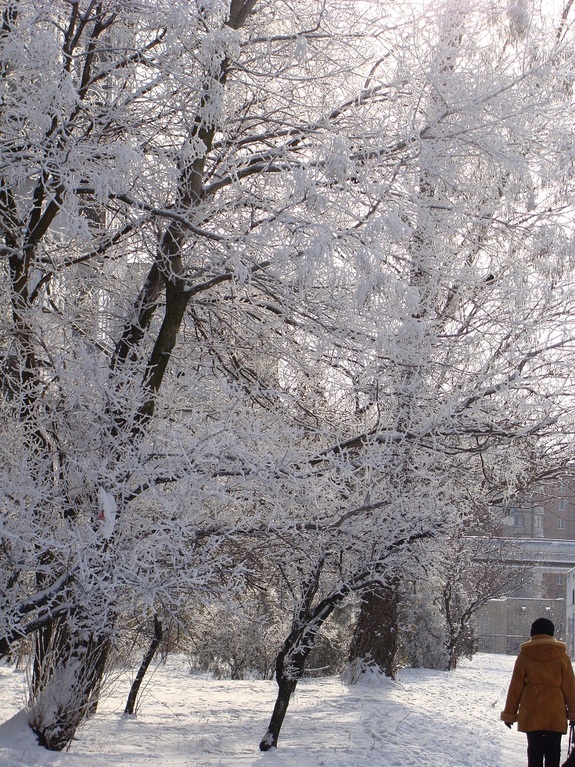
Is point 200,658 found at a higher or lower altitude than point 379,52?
lower

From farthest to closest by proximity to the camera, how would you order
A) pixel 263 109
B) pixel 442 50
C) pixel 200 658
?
pixel 200 658 → pixel 263 109 → pixel 442 50

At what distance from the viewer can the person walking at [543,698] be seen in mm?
6012

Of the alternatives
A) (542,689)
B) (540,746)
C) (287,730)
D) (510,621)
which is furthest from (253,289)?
(510,621)

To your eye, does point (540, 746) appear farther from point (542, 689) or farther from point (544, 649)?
point (544, 649)

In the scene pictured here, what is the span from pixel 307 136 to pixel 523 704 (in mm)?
4419

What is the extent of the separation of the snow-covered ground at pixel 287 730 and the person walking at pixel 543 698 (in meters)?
1.73

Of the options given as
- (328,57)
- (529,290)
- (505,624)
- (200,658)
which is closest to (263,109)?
(328,57)

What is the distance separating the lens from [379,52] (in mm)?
7316

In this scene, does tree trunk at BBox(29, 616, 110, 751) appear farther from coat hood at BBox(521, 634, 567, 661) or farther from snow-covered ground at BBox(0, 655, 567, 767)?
coat hood at BBox(521, 634, 567, 661)

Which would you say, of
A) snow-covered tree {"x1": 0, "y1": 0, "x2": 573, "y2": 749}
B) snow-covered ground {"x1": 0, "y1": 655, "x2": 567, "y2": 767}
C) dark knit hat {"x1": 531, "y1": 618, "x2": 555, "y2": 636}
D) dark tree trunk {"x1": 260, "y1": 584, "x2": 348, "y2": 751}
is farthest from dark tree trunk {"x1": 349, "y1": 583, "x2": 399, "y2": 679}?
dark knit hat {"x1": 531, "y1": 618, "x2": 555, "y2": 636}

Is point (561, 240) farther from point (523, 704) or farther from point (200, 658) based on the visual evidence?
point (200, 658)

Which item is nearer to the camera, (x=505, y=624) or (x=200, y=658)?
(x=200, y=658)

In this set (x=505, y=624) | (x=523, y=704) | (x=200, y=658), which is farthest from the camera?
(x=505, y=624)

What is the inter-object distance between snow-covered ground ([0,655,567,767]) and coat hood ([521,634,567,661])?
78.3 inches
